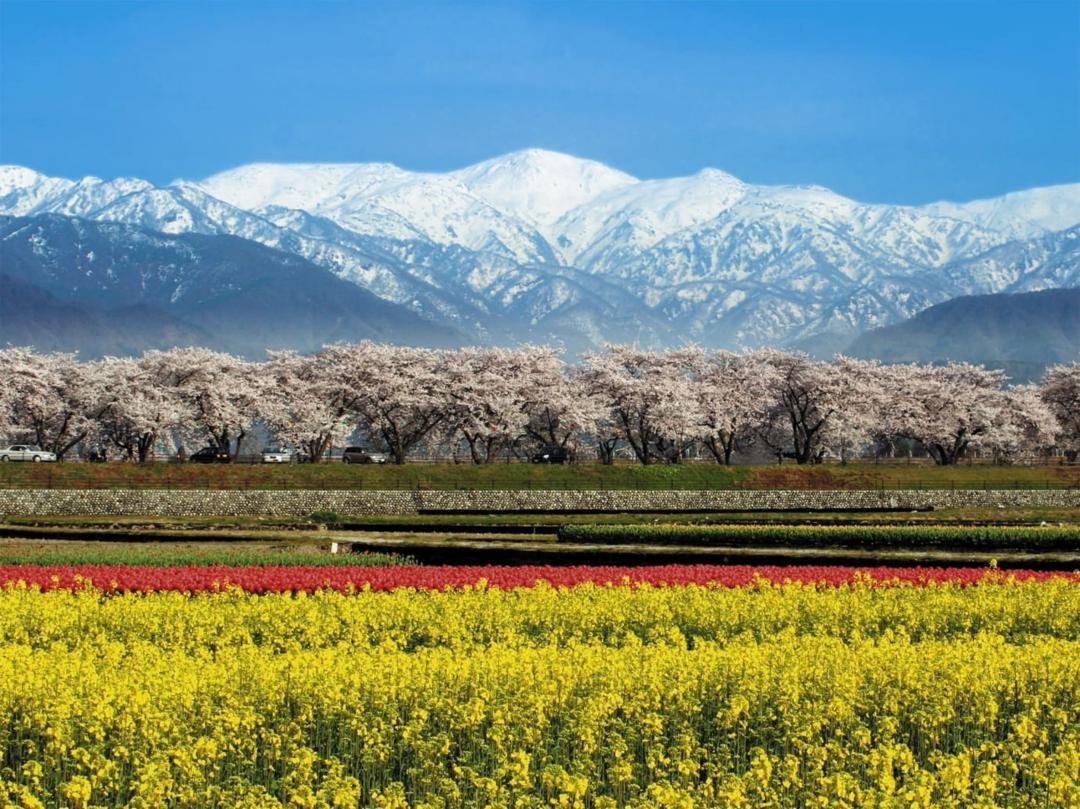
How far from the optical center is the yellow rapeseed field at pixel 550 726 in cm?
1251

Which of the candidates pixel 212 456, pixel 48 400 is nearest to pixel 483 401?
pixel 212 456

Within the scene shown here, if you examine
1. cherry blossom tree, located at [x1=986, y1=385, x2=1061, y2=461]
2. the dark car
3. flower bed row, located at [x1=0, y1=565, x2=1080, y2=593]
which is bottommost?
flower bed row, located at [x1=0, y1=565, x2=1080, y2=593]

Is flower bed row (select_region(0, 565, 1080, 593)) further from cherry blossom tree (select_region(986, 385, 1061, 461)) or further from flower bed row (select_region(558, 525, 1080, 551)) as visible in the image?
cherry blossom tree (select_region(986, 385, 1061, 461))

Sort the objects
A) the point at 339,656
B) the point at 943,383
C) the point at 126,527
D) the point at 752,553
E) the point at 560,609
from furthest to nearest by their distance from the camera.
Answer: the point at 943,383 → the point at 126,527 → the point at 752,553 → the point at 560,609 → the point at 339,656

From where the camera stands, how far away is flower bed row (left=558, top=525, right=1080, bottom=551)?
41188 mm

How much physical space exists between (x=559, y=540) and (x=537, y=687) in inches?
1113

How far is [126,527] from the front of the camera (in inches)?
1893

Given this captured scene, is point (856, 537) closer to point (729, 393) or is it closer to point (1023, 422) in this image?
point (729, 393)

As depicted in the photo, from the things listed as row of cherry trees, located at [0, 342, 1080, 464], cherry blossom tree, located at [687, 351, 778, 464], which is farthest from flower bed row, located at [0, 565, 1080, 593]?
cherry blossom tree, located at [687, 351, 778, 464]

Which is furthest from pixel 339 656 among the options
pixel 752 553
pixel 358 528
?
pixel 358 528

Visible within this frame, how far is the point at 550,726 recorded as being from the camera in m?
14.9

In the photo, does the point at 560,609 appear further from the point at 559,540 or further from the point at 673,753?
the point at 559,540

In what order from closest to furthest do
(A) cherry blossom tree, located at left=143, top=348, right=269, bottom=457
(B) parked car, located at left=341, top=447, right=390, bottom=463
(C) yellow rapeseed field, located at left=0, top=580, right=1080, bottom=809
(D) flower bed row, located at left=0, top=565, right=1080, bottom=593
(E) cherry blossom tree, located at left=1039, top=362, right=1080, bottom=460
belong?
(C) yellow rapeseed field, located at left=0, top=580, right=1080, bottom=809 → (D) flower bed row, located at left=0, top=565, right=1080, bottom=593 → (B) parked car, located at left=341, top=447, right=390, bottom=463 → (A) cherry blossom tree, located at left=143, top=348, right=269, bottom=457 → (E) cherry blossom tree, located at left=1039, top=362, right=1080, bottom=460

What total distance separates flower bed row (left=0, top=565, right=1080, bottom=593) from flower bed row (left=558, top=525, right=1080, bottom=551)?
12.0m
